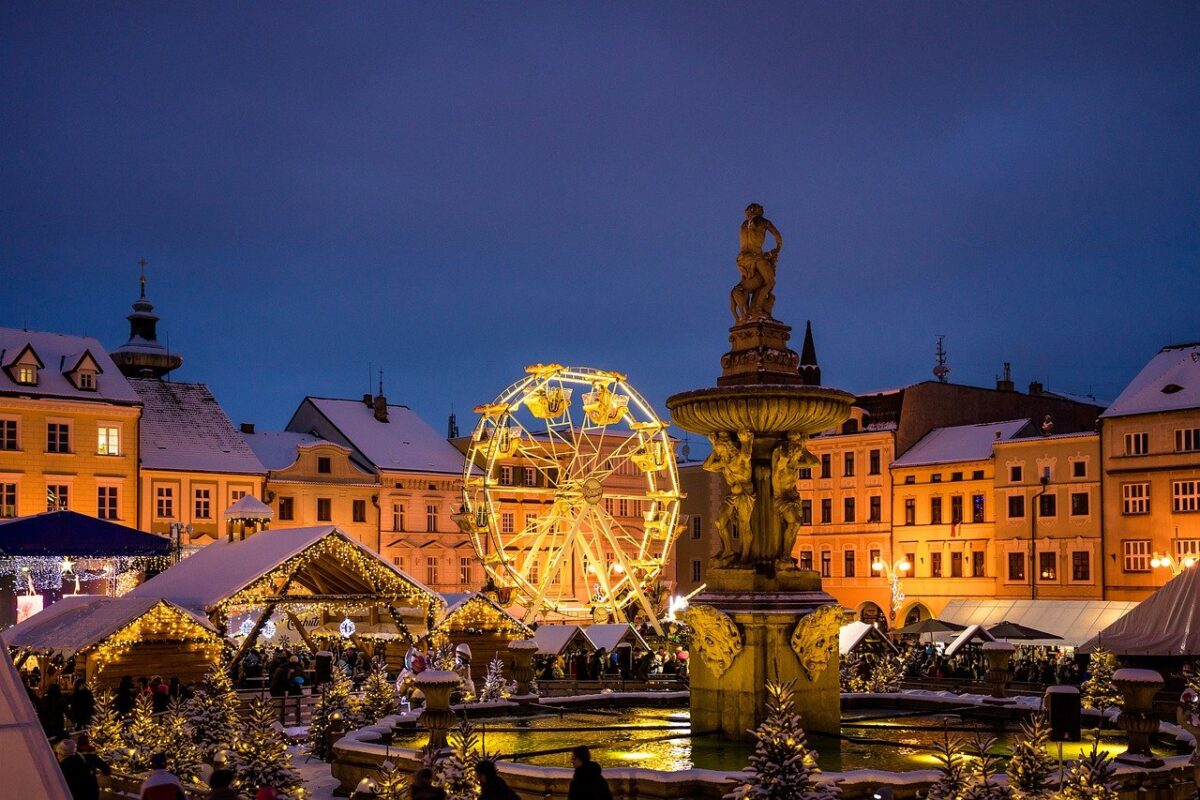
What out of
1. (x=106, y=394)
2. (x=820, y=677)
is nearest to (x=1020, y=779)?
(x=820, y=677)

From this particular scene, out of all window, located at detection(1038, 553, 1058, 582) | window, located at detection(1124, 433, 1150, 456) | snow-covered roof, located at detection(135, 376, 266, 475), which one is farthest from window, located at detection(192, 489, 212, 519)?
window, located at detection(1124, 433, 1150, 456)

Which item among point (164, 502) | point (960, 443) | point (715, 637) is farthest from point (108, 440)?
point (715, 637)

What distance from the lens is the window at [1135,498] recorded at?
49625mm

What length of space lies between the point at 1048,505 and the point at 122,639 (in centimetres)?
3702

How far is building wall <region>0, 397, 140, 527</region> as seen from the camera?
161ft

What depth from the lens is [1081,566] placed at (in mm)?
51562

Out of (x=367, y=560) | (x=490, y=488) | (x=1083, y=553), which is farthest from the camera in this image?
(x=1083, y=553)

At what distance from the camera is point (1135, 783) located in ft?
44.4

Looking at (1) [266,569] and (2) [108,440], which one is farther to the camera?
(2) [108,440]

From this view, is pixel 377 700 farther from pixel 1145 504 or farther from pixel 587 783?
pixel 1145 504

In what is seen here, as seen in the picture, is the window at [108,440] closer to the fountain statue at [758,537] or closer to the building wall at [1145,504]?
the building wall at [1145,504]

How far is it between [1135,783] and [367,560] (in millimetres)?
21266

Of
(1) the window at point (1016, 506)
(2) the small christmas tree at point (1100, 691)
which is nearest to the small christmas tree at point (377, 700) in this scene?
(2) the small christmas tree at point (1100, 691)

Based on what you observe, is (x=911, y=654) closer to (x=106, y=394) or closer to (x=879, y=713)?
(x=879, y=713)
